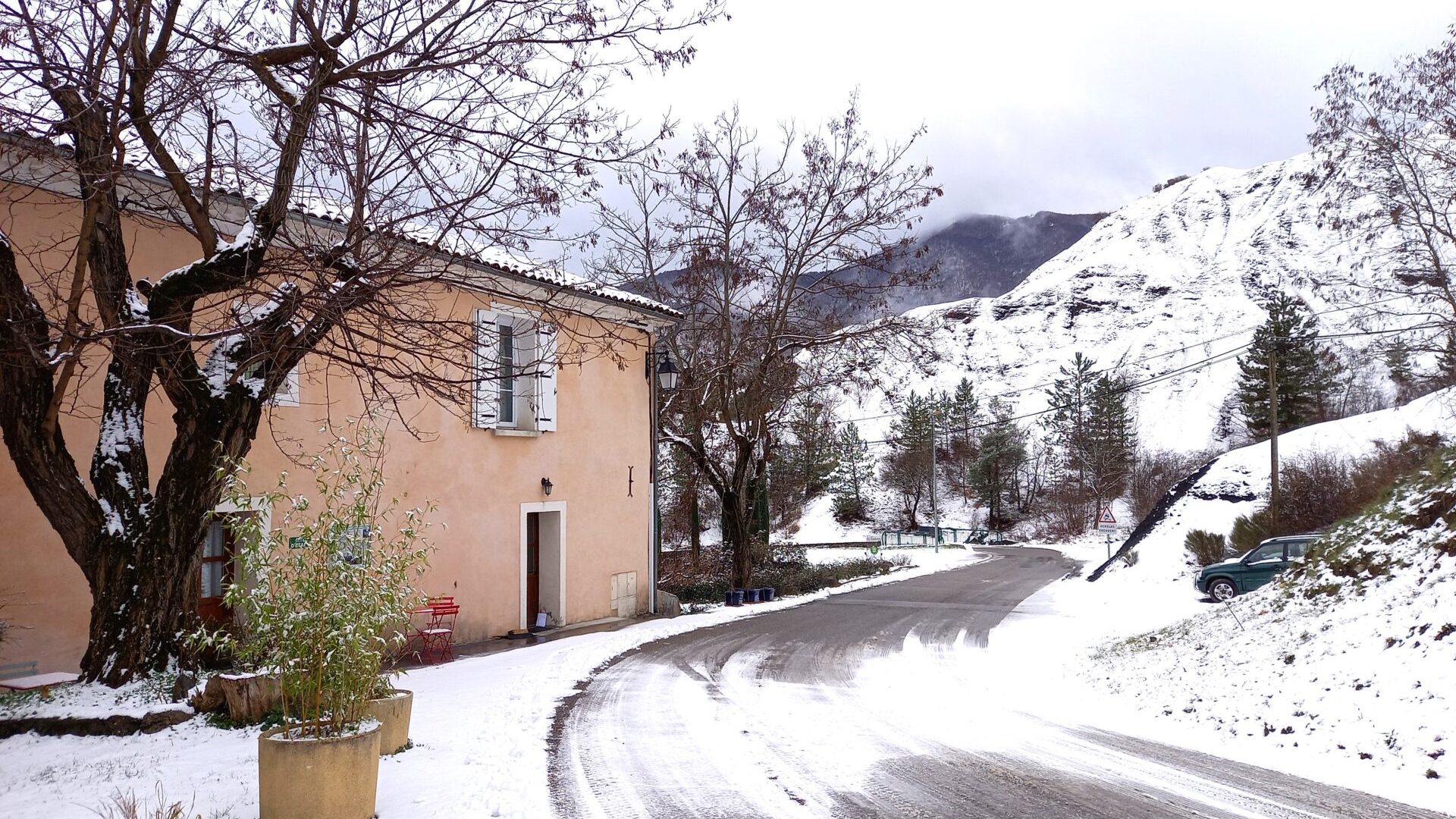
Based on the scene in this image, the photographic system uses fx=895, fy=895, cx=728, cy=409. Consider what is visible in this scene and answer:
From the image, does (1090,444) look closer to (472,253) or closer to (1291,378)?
(1291,378)

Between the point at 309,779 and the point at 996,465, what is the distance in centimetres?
6577

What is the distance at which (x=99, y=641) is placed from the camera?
7.00 meters

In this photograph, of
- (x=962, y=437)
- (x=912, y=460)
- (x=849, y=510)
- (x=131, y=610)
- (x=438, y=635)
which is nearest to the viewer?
(x=131, y=610)

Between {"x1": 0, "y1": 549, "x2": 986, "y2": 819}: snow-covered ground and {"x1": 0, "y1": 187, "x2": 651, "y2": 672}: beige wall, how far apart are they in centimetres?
299

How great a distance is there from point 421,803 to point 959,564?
33.9 m

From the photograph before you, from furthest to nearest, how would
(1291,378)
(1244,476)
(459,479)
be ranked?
1. (1291,378)
2. (1244,476)
3. (459,479)

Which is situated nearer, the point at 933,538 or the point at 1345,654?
the point at 1345,654

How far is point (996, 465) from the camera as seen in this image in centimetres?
6656

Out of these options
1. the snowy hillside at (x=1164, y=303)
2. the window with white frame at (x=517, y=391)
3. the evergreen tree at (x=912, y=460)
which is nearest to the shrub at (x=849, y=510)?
the evergreen tree at (x=912, y=460)

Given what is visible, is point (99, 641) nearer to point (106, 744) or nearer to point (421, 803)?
point (106, 744)

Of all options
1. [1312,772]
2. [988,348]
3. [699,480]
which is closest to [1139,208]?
[988,348]

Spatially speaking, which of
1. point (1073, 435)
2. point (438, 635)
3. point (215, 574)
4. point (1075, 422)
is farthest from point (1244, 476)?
point (1075, 422)

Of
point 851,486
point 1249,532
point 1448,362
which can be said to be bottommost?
point 1249,532

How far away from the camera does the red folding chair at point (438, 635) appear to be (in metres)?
11.9
